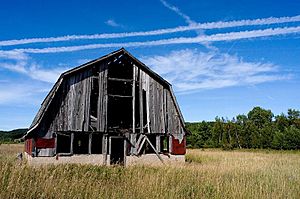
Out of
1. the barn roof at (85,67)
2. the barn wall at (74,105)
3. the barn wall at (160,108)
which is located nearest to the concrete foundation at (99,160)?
the barn wall at (74,105)

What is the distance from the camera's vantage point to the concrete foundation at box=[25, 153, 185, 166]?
55.9ft

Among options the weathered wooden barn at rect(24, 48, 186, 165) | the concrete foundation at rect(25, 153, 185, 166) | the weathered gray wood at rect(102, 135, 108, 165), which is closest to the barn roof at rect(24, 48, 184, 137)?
the weathered wooden barn at rect(24, 48, 186, 165)

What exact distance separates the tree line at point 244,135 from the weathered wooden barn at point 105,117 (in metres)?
30.2

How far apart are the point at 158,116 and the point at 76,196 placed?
13842 millimetres

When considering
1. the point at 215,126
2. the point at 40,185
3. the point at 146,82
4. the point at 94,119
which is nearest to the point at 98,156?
the point at 94,119

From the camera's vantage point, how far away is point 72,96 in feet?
59.5

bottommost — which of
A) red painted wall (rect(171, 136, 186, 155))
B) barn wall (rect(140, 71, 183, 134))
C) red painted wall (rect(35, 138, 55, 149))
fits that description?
red painted wall (rect(171, 136, 186, 155))

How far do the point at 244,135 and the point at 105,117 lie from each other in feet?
145

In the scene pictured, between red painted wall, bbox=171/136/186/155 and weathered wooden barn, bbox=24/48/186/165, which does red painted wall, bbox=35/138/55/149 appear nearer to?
weathered wooden barn, bbox=24/48/186/165

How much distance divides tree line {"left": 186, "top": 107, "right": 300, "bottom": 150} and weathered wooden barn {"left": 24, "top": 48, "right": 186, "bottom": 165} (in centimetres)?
3019

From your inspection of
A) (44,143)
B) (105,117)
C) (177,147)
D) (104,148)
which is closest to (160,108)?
(177,147)

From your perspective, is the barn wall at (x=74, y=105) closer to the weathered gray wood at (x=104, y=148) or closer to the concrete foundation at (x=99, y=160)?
the weathered gray wood at (x=104, y=148)

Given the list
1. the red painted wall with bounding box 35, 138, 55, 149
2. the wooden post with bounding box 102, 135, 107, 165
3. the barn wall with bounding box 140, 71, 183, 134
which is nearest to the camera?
the red painted wall with bounding box 35, 138, 55, 149

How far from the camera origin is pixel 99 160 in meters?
18.5
